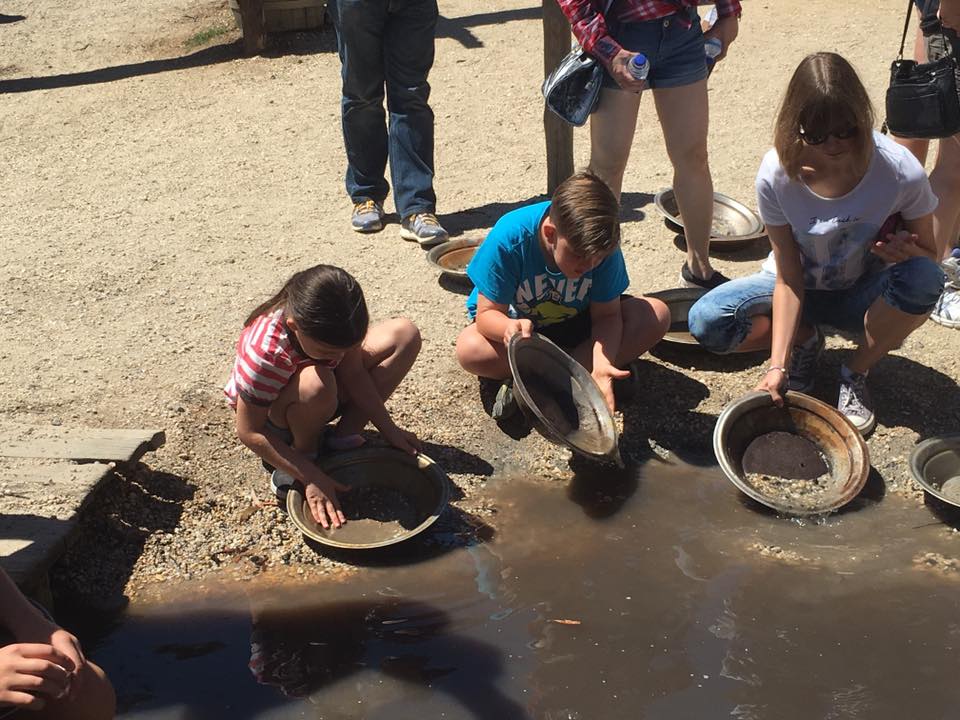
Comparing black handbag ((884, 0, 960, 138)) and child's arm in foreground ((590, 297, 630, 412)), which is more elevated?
black handbag ((884, 0, 960, 138))

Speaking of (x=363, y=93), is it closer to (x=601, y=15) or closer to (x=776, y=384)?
→ (x=601, y=15)

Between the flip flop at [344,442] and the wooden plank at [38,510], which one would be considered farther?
the flip flop at [344,442]

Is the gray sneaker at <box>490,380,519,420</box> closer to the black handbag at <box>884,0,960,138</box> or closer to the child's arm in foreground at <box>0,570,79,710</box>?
the black handbag at <box>884,0,960,138</box>

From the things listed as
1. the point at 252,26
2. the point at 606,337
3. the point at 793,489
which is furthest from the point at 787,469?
the point at 252,26

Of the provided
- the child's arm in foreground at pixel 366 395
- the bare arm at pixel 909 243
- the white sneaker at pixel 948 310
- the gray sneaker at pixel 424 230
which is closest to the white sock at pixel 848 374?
the bare arm at pixel 909 243

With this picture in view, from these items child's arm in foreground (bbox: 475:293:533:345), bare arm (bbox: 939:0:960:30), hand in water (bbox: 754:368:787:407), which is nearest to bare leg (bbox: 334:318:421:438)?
child's arm in foreground (bbox: 475:293:533:345)

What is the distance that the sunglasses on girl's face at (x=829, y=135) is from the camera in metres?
3.63

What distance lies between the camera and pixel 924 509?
3.79m

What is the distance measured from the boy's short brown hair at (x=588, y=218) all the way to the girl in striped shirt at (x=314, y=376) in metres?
0.67

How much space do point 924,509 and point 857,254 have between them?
0.91m

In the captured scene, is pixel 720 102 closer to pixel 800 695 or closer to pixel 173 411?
pixel 173 411

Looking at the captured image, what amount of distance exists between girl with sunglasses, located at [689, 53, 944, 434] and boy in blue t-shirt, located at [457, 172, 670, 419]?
35 cm

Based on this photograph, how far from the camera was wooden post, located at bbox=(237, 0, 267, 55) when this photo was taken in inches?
355

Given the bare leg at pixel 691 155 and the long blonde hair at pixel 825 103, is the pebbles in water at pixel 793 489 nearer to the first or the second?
the long blonde hair at pixel 825 103
